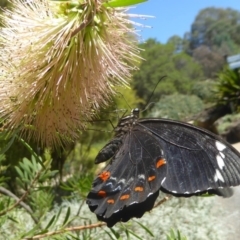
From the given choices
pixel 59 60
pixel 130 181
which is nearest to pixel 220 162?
pixel 130 181

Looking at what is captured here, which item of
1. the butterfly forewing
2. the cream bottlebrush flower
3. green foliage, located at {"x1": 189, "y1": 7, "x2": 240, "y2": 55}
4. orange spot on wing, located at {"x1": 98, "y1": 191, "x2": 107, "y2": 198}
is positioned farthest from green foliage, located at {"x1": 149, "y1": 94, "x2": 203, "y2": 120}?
green foliage, located at {"x1": 189, "y1": 7, "x2": 240, "y2": 55}

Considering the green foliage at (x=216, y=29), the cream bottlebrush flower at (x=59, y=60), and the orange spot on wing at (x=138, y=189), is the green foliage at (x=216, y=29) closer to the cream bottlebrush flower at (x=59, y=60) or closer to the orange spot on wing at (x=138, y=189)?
the orange spot on wing at (x=138, y=189)

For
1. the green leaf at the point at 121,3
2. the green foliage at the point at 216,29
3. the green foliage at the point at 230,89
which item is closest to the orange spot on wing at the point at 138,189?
the green leaf at the point at 121,3

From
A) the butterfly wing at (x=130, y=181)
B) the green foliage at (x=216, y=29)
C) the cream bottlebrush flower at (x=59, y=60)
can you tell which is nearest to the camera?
the cream bottlebrush flower at (x=59, y=60)

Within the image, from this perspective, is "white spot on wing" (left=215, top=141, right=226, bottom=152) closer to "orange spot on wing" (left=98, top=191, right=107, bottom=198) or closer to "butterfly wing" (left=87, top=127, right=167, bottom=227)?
"butterfly wing" (left=87, top=127, right=167, bottom=227)

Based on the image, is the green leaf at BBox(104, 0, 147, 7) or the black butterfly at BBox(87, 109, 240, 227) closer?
the green leaf at BBox(104, 0, 147, 7)

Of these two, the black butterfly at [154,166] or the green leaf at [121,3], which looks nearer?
the green leaf at [121,3]

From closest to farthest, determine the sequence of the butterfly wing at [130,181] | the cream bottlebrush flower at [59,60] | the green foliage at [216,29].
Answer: the cream bottlebrush flower at [59,60]
the butterfly wing at [130,181]
the green foliage at [216,29]

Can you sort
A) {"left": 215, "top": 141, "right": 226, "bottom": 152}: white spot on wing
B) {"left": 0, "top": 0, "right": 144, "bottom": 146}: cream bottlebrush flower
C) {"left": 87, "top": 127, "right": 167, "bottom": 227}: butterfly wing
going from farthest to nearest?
1. {"left": 215, "top": 141, "right": 226, "bottom": 152}: white spot on wing
2. {"left": 87, "top": 127, "right": 167, "bottom": 227}: butterfly wing
3. {"left": 0, "top": 0, "right": 144, "bottom": 146}: cream bottlebrush flower
